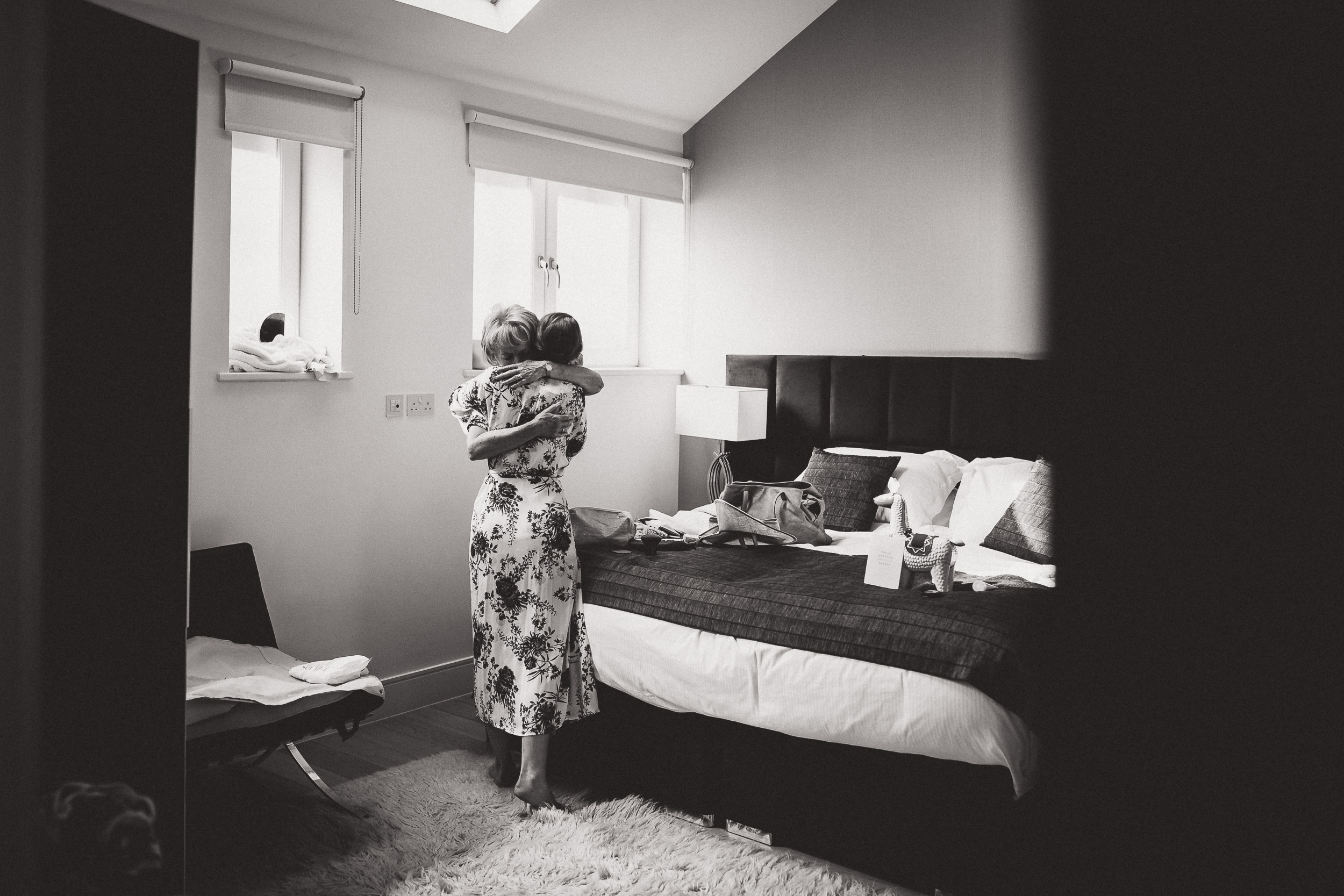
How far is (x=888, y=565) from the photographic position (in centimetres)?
275

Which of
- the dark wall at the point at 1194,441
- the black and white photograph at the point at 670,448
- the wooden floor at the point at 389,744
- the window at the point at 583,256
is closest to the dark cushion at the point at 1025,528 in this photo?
the black and white photograph at the point at 670,448

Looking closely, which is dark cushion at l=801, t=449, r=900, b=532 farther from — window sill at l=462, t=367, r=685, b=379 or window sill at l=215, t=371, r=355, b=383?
window sill at l=215, t=371, r=355, b=383

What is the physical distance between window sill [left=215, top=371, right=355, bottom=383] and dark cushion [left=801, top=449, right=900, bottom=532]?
1.90 meters

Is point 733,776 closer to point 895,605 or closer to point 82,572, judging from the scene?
point 895,605

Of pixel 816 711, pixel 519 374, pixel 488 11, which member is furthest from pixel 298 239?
pixel 816 711

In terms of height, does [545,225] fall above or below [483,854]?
above

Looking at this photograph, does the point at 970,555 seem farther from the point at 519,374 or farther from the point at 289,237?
the point at 289,237

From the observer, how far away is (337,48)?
3449 millimetres

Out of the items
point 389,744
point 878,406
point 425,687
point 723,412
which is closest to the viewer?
point 389,744

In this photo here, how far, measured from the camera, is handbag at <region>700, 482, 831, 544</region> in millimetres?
3393

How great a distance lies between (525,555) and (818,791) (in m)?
1.09

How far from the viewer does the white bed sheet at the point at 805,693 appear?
2.24m

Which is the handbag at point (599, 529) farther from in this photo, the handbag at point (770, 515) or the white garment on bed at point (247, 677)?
the white garment on bed at point (247, 677)

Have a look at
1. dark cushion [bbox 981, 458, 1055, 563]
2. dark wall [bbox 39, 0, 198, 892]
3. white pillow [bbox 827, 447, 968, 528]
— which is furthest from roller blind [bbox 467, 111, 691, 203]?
dark wall [bbox 39, 0, 198, 892]
